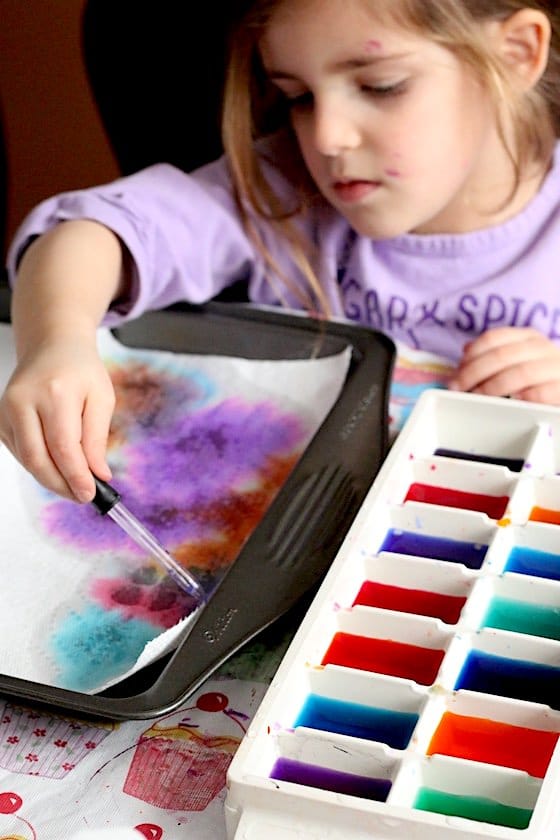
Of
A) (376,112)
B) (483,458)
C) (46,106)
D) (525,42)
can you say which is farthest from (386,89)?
(46,106)

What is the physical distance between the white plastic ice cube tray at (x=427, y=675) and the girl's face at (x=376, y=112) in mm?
224

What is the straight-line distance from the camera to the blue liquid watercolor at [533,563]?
64 cm

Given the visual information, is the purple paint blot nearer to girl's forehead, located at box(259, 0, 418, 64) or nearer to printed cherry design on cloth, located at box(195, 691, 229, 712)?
printed cherry design on cloth, located at box(195, 691, 229, 712)

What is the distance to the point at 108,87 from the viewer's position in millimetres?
1079

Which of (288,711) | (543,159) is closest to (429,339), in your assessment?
(543,159)

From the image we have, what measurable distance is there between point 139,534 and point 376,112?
1.14 ft

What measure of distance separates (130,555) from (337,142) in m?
0.33

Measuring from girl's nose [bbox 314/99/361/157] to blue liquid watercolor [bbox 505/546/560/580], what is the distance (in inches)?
13.1

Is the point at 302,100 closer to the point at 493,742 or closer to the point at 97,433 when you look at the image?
the point at 97,433

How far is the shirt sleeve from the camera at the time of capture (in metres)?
0.91

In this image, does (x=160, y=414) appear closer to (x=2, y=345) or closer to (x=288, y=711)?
(x=2, y=345)

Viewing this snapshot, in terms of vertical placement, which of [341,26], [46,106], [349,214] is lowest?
[46,106]

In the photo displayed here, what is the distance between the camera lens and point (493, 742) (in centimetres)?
55

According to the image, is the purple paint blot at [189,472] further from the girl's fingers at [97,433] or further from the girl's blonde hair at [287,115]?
the girl's blonde hair at [287,115]
